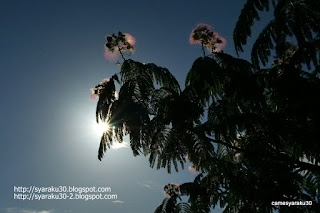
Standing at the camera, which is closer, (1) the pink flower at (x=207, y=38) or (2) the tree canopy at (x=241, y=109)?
(2) the tree canopy at (x=241, y=109)

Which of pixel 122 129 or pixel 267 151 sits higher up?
pixel 122 129

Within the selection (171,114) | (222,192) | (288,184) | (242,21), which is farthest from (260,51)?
(222,192)

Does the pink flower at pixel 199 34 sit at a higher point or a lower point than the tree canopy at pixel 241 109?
higher

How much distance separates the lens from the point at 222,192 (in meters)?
6.17

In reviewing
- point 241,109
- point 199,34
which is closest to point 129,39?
point 199,34

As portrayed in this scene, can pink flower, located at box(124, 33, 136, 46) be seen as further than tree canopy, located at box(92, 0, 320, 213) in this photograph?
Yes

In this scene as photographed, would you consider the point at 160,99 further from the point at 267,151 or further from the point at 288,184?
the point at 288,184

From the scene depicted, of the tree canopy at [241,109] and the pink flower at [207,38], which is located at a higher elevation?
the pink flower at [207,38]

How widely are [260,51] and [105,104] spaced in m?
2.37

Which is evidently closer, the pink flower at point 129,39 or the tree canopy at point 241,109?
the tree canopy at point 241,109

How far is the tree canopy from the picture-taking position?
3.18 meters

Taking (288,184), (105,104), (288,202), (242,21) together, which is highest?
(242,21)

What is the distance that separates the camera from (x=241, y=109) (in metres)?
4.68

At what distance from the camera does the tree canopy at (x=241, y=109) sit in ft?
10.4
